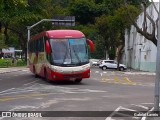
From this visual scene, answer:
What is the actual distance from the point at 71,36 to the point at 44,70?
3437 mm

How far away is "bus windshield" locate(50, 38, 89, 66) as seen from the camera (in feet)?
76.9

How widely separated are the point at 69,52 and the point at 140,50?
3654 centimetres

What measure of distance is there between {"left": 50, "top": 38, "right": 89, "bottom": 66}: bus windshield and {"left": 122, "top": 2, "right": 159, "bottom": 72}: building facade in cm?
2558

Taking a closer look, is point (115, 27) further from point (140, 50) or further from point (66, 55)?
point (66, 55)

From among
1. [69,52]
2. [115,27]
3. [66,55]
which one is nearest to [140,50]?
[115,27]

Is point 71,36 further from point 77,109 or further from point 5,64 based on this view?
point 5,64

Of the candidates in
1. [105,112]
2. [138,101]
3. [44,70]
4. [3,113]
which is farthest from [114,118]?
[44,70]

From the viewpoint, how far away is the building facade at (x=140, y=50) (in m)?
50.2

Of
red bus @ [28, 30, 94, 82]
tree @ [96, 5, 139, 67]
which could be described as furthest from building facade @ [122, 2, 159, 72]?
red bus @ [28, 30, 94, 82]

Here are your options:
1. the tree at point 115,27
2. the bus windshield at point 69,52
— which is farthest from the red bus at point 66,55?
the tree at point 115,27

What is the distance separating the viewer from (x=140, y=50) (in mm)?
58781

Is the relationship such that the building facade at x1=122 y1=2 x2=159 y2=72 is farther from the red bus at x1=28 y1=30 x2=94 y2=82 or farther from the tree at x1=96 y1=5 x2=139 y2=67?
the red bus at x1=28 y1=30 x2=94 y2=82

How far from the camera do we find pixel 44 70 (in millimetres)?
25969

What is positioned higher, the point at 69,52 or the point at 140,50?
the point at 69,52
